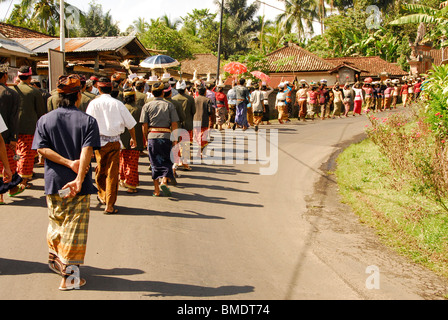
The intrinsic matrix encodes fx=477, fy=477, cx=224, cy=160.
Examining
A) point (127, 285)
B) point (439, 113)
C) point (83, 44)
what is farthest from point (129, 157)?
point (83, 44)

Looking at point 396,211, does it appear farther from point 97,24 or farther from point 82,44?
point 97,24

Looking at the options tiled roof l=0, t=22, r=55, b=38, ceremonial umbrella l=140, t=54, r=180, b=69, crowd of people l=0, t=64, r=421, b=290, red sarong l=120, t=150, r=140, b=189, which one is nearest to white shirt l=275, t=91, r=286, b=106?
crowd of people l=0, t=64, r=421, b=290

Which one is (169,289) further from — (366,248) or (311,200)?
(311,200)

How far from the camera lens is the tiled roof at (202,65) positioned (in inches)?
2121

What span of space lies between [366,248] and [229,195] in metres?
3.38

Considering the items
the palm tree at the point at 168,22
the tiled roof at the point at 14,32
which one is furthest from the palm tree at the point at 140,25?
the tiled roof at the point at 14,32

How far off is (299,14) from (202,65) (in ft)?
52.0

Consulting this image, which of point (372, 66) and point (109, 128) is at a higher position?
point (372, 66)

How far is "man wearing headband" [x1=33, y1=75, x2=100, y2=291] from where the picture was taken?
4.68 m

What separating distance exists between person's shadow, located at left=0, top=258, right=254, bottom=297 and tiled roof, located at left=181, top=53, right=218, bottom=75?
4955 cm

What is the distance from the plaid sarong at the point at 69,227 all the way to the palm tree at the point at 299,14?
59057 mm

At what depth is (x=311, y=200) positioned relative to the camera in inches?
363

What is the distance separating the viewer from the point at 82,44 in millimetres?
19625
